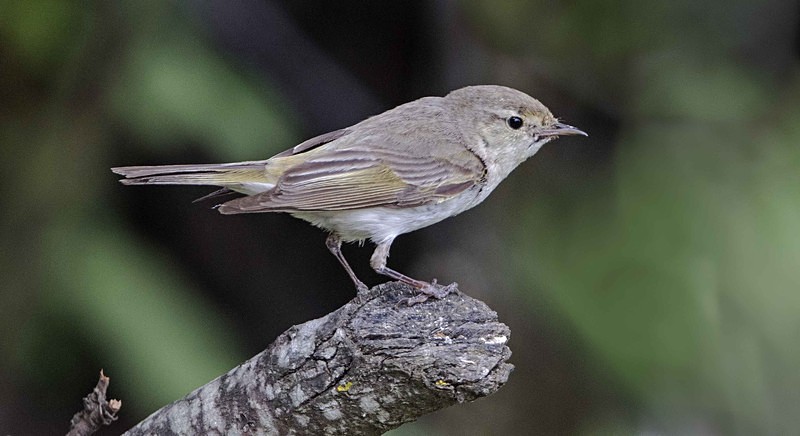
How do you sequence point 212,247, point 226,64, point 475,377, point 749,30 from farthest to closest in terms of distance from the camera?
point 212,247
point 749,30
point 226,64
point 475,377

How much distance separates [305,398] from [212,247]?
3.60 metres

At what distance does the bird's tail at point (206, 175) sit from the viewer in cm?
360

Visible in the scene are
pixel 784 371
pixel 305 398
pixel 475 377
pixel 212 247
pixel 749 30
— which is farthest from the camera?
pixel 212 247

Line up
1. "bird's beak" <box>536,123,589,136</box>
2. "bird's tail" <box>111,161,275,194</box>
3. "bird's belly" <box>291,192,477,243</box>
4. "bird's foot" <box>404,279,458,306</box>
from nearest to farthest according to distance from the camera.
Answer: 1. "bird's foot" <box>404,279,458,306</box>
2. "bird's tail" <box>111,161,275,194</box>
3. "bird's belly" <box>291,192,477,243</box>
4. "bird's beak" <box>536,123,589,136</box>

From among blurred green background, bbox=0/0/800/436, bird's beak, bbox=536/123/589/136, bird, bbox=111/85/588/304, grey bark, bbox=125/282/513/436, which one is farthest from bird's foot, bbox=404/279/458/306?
blurred green background, bbox=0/0/800/436

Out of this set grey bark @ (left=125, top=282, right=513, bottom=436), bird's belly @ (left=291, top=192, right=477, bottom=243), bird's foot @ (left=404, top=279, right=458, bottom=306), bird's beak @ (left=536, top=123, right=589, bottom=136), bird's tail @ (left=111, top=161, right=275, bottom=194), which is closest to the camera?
grey bark @ (left=125, top=282, right=513, bottom=436)

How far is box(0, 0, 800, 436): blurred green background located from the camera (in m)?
5.02

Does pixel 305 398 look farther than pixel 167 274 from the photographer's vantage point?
No

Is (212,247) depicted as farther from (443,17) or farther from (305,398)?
(305,398)

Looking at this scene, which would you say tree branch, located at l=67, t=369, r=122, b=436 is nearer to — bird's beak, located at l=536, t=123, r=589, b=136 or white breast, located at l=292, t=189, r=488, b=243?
white breast, located at l=292, t=189, r=488, b=243

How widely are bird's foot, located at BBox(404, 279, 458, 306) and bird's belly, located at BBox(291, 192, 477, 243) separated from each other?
26.4 inches

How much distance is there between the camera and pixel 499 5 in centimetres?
582

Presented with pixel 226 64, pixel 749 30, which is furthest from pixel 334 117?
pixel 749 30

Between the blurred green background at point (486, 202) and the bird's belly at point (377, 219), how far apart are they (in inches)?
54.1
